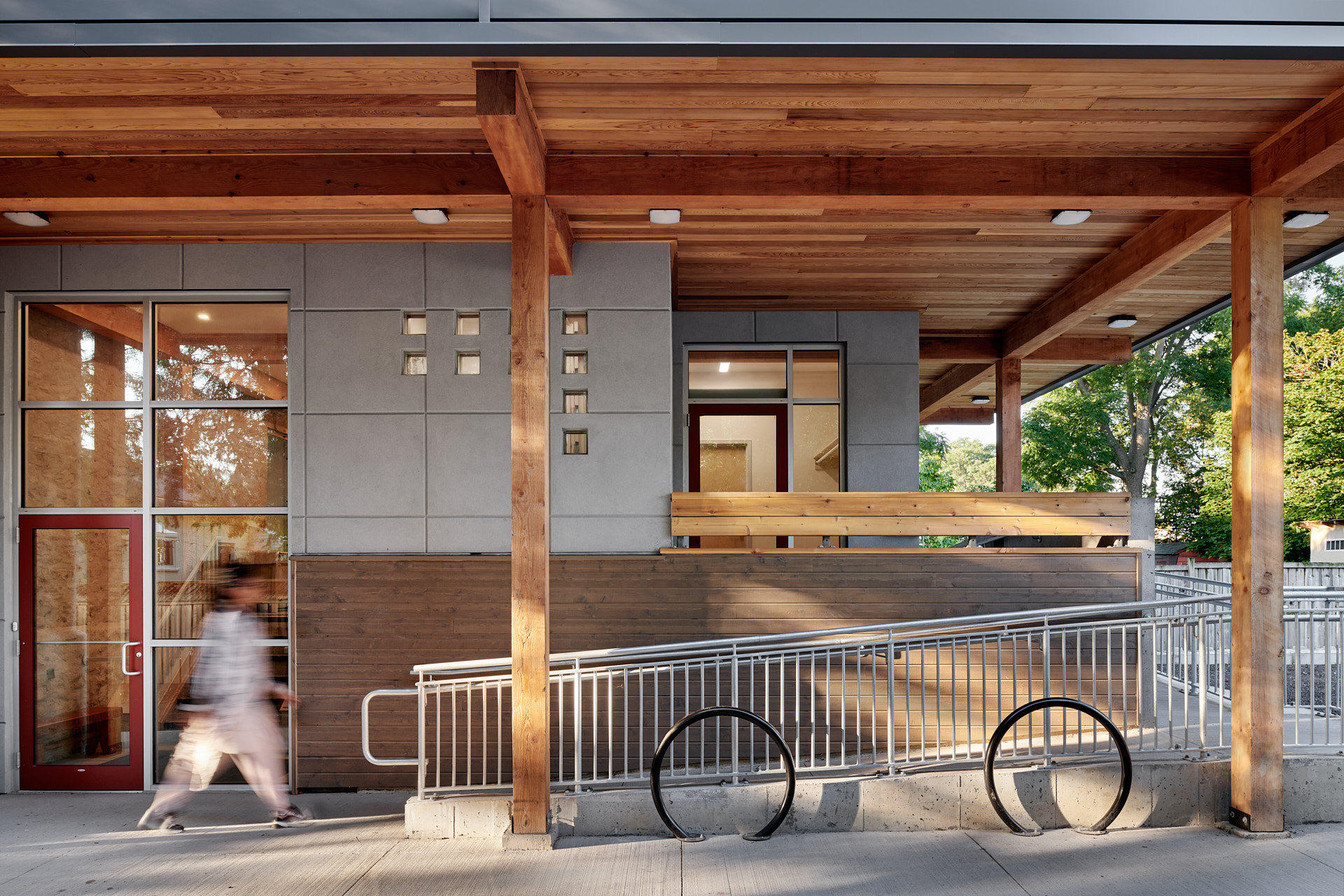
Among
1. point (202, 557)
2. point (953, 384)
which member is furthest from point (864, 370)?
point (202, 557)

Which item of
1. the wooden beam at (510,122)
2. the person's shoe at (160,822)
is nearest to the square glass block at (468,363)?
the wooden beam at (510,122)

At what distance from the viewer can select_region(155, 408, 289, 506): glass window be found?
22.9ft

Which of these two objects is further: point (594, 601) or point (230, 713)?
point (594, 601)

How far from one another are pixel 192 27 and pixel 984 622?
5.41 meters

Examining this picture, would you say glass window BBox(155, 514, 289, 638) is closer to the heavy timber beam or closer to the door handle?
the door handle

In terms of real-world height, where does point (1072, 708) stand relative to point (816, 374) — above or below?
below

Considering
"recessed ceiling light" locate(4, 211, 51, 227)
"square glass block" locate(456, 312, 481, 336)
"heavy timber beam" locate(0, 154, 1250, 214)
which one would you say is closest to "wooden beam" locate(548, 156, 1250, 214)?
"heavy timber beam" locate(0, 154, 1250, 214)

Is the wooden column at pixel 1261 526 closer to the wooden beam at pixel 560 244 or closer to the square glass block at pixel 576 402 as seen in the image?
the wooden beam at pixel 560 244

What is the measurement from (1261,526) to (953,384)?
7.43m

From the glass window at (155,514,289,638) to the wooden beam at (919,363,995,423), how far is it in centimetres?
846

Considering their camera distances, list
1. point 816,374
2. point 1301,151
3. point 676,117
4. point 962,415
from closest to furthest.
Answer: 1. point 676,117
2. point 1301,151
3. point 816,374
4. point 962,415

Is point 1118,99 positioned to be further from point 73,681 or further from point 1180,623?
point 73,681

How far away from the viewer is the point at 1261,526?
5.23m

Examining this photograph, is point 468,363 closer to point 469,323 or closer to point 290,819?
point 469,323
